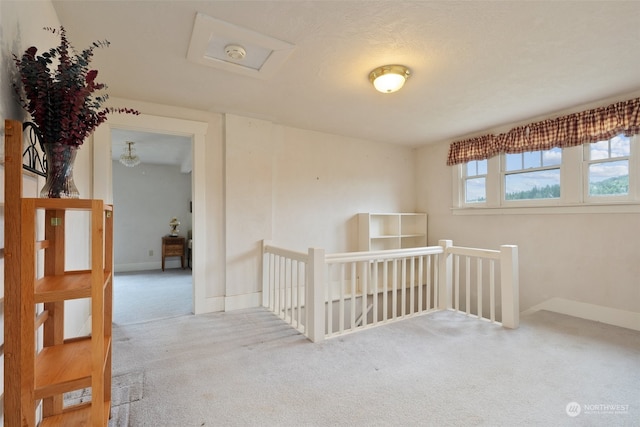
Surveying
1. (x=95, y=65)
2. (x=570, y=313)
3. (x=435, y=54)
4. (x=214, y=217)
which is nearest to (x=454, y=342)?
(x=570, y=313)

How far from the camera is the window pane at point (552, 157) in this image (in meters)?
3.24

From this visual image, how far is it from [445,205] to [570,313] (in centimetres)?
193

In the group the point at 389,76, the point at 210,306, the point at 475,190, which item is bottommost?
the point at 210,306

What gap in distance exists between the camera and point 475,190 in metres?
4.11

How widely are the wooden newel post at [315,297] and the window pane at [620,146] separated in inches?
119

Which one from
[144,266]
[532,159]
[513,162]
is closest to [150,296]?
[144,266]

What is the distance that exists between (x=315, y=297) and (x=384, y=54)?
188cm

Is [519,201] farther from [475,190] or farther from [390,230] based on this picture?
[390,230]

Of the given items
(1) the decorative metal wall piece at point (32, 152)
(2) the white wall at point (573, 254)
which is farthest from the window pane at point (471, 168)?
(1) the decorative metal wall piece at point (32, 152)

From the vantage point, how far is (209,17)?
66.1 inches

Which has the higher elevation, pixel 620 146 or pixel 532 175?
pixel 620 146

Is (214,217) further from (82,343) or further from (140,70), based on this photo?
(82,343)

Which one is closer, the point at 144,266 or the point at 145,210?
the point at 144,266

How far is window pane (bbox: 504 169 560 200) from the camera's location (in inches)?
130
